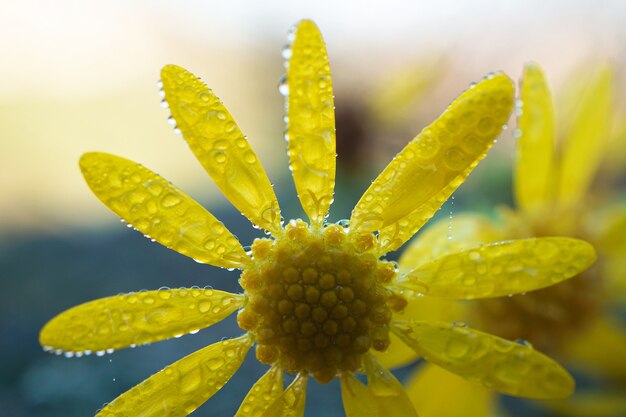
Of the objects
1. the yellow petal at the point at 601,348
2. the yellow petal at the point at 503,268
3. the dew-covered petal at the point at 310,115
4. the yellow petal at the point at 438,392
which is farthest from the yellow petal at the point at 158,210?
the yellow petal at the point at 601,348

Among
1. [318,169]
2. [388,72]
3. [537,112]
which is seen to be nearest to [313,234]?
[318,169]

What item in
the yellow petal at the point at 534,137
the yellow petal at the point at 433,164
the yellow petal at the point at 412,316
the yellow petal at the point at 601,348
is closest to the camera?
the yellow petal at the point at 433,164

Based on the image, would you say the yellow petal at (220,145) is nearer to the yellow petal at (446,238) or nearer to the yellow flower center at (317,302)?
the yellow flower center at (317,302)

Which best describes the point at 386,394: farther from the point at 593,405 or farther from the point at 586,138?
the point at 593,405

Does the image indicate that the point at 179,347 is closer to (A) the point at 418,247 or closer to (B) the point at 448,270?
(A) the point at 418,247

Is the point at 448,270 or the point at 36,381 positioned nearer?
A: the point at 448,270

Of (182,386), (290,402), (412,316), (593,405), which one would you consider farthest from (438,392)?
(593,405)

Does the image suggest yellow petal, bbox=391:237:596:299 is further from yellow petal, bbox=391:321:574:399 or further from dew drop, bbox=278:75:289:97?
dew drop, bbox=278:75:289:97
